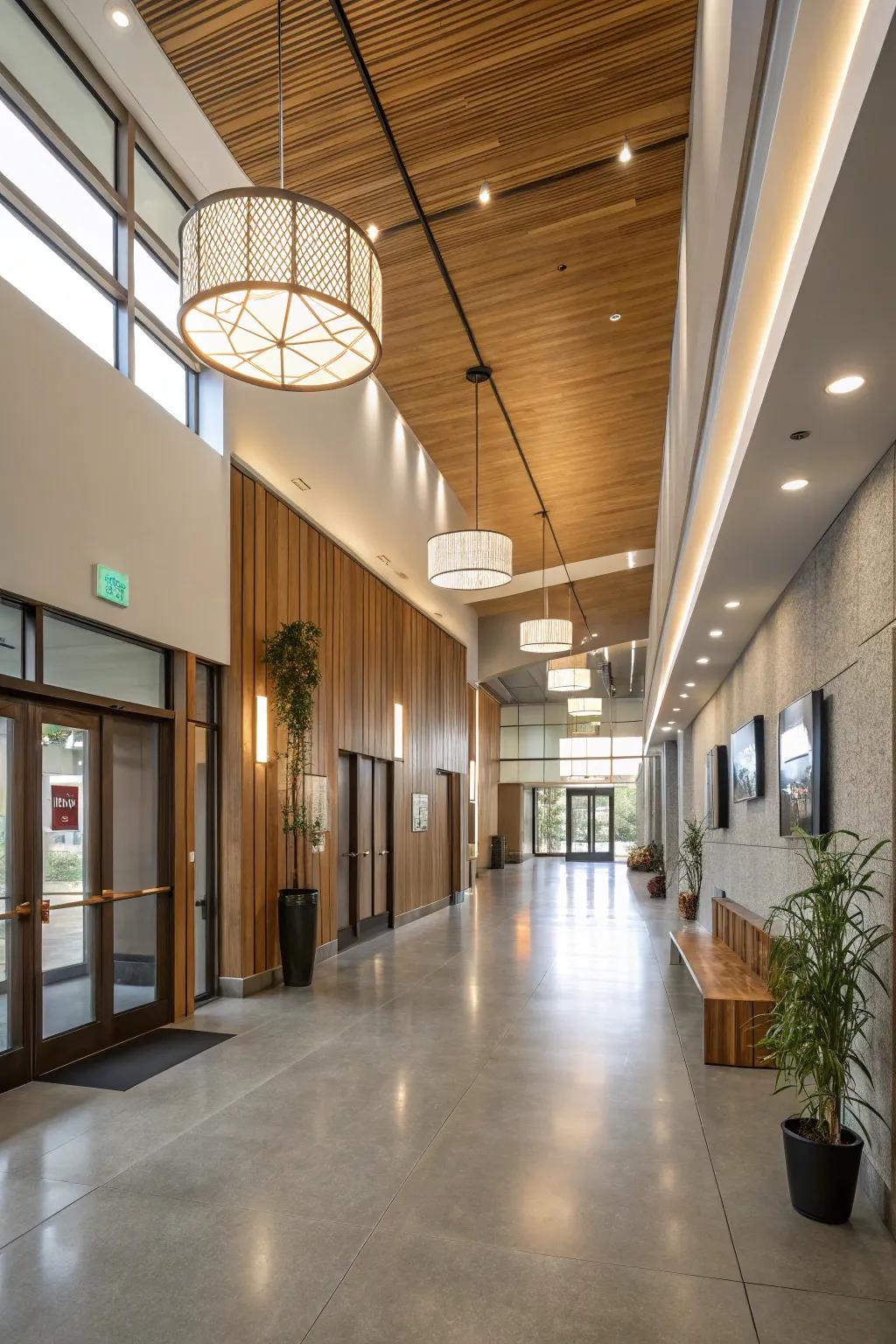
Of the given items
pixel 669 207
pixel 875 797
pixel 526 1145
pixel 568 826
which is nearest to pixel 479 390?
pixel 669 207

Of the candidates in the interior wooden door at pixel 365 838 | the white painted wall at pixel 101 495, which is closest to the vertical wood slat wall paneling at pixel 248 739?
the white painted wall at pixel 101 495

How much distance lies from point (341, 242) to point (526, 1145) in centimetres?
427

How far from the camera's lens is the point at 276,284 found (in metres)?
3.53

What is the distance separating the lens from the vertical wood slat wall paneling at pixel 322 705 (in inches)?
306

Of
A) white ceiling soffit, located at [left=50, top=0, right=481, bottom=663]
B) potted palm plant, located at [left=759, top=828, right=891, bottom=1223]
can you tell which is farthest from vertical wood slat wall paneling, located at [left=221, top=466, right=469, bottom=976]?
potted palm plant, located at [left=759, top=828, right=891, bottom=1223]

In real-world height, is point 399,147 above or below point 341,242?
above

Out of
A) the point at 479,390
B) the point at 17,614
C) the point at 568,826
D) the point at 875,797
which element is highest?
the point at 479,390

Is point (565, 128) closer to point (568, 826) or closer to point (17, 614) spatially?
point (17, 614)

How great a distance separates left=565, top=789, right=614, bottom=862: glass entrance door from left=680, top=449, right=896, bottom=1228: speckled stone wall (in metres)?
20.9

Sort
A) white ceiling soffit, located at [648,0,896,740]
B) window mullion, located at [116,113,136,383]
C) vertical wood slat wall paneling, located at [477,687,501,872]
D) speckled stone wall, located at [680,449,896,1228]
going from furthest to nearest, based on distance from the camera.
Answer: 1. vertical wood slat wall paneling, located at [477,687,501,872]
2. window mullion, located at [116,113,136,383]
3. speckled stone wall, located at [680,449,896,1228]
4. white ceiling soffit, located at [648,0,896,740]

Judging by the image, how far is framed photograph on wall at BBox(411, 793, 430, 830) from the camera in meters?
13.3

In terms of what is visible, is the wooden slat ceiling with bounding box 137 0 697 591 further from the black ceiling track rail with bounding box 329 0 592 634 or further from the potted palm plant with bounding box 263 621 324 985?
the potted palm plant with bounding box 263 621 324 985

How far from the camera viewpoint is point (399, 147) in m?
5.63

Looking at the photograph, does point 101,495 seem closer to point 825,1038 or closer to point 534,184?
point 534,184
